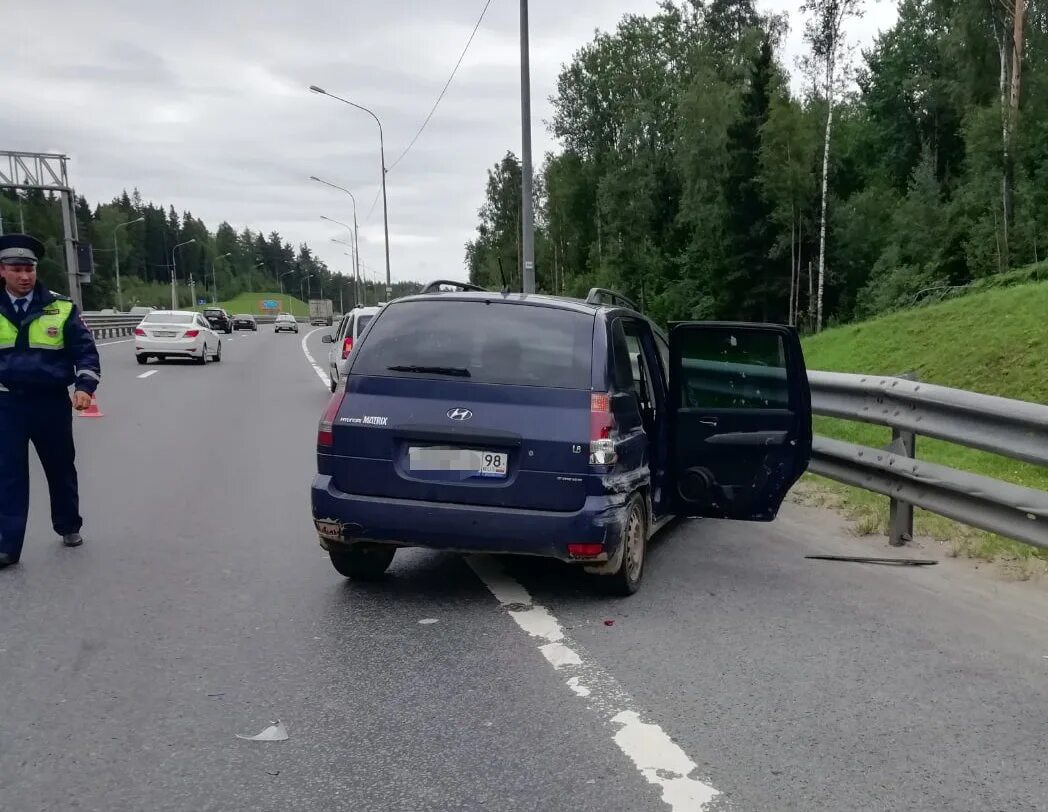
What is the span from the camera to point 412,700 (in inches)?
153

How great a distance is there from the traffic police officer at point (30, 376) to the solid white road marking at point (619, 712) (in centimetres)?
282

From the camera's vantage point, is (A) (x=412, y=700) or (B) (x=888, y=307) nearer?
(A) (x=412, y=700)

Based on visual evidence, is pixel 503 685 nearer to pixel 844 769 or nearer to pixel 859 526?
pixel 844 769

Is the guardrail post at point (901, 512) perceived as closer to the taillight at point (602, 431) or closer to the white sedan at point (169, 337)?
the taillight at point (602, 431)

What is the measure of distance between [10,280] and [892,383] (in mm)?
5391

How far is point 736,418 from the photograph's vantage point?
5.90 m

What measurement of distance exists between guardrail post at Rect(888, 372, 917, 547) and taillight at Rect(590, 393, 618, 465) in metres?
2.37

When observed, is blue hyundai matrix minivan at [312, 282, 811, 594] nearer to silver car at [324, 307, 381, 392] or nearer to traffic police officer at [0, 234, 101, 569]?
traffic police officer at [0, 234, 101, 569]

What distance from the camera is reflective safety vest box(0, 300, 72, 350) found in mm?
5938

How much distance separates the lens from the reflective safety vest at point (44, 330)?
5.94 metres

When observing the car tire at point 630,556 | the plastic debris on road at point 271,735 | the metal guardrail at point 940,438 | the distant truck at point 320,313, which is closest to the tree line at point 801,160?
the metal guardrail at point 940,438

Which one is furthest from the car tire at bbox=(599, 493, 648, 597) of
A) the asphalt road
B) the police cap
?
the police cap

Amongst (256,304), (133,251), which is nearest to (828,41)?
(133,251)

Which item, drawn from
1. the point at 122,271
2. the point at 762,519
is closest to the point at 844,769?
the point at 762,519
